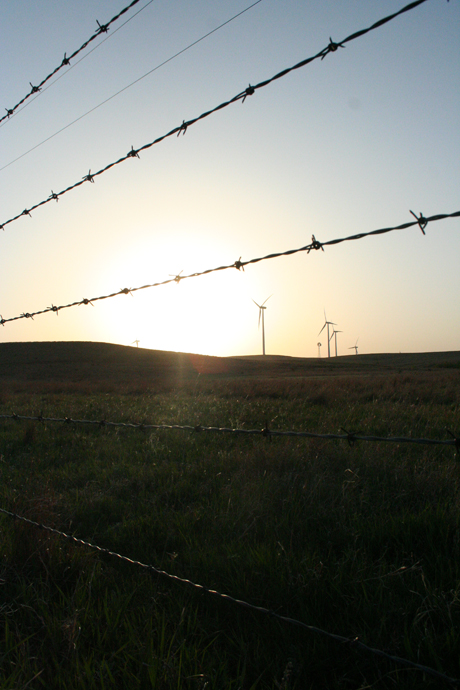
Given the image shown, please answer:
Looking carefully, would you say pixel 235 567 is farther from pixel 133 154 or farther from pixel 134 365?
pixel 134 365

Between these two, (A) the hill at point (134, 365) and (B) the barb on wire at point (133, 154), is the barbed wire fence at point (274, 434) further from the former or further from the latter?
(A) the hill at point (134, 365)

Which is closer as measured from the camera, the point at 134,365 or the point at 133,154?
the point at 133,154

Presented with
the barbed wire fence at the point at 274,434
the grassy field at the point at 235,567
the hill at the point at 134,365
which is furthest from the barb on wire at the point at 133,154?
the hill at the point at 134,365

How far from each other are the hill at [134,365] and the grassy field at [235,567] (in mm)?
33496

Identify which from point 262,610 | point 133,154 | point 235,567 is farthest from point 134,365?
point 262,610

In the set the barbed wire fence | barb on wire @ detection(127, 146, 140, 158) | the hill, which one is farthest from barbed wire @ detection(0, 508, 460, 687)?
the hill

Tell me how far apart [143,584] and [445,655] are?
5.03 ft

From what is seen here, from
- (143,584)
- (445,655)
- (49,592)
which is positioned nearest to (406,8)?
(445,655)

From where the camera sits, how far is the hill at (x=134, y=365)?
1628 inches

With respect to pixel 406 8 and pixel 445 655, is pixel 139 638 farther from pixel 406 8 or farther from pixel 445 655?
pixel 406 8

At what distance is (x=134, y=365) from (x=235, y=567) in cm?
5065

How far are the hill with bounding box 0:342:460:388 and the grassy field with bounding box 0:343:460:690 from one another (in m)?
33.5

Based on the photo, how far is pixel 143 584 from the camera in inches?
94.2

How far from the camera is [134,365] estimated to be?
170 ft
